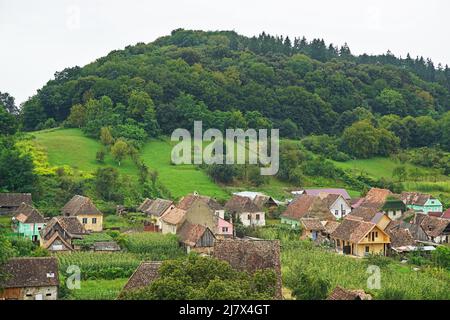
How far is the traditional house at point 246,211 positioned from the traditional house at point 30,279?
60.1ft

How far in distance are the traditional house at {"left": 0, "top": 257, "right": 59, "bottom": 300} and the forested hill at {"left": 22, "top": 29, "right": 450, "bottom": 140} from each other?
36.2 meters

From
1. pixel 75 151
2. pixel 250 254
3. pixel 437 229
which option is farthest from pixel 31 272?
pixel 75 151

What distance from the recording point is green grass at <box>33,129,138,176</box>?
48.2m

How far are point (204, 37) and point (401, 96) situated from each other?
36.9 m

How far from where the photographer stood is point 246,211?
3816cm

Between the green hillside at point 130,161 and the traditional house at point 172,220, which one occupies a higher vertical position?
the green hillside at point 130,161

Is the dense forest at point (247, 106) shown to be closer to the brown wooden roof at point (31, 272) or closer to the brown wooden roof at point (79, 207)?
the brown wooden roof at point (79, 207)

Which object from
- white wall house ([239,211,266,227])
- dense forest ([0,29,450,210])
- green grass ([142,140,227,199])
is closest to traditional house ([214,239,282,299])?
white wall house ([239,211,266,227])

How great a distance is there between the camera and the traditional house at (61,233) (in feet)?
93.6

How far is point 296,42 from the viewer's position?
107 m

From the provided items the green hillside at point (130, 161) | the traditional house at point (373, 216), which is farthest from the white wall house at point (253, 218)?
the green hillside at point (130, 161)

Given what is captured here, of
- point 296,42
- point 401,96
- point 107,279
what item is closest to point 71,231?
point 107,279

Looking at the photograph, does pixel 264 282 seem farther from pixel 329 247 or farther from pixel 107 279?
pixel 329 247

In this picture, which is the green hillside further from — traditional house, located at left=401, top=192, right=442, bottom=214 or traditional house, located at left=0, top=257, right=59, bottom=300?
traditional house, located at left=0, top=257, right=59, bottom=300
